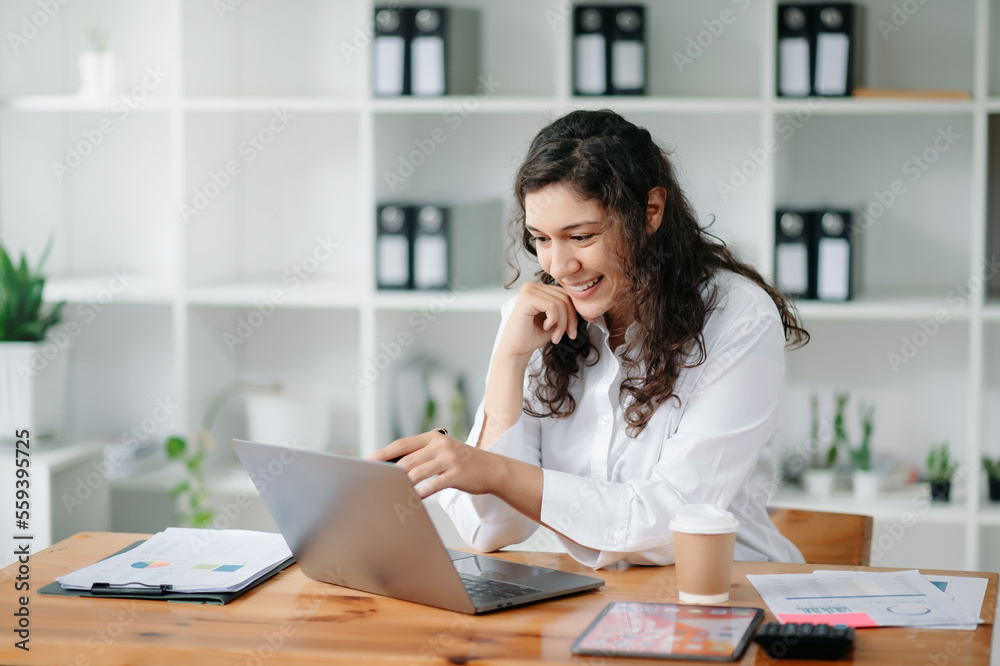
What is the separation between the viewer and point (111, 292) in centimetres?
279

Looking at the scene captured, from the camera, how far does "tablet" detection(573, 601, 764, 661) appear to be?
3.34ft

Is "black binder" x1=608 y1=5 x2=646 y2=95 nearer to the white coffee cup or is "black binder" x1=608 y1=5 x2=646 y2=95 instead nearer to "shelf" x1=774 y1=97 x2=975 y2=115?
"shelf" x1=774 y1=97 x2=975 y2=115

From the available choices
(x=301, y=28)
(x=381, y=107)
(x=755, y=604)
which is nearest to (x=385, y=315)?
(x=381, y=107)

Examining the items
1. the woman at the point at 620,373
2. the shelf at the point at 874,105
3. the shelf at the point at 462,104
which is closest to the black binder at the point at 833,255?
the shelf at the point at 874,105

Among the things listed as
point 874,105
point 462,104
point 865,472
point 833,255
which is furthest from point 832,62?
point 865,472

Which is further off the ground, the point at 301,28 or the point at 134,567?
the point at 301,28

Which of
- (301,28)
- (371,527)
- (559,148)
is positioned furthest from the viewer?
(301,28)

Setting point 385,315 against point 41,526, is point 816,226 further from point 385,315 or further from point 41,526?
point 41,526

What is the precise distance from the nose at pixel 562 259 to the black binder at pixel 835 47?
1284mm

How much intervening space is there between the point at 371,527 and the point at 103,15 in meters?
2.53

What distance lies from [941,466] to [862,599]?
1624mm

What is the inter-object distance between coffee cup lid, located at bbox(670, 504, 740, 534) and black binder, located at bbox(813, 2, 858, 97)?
1.69 m

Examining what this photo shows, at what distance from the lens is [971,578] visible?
128cm

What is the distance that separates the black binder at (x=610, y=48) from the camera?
2.60 m
